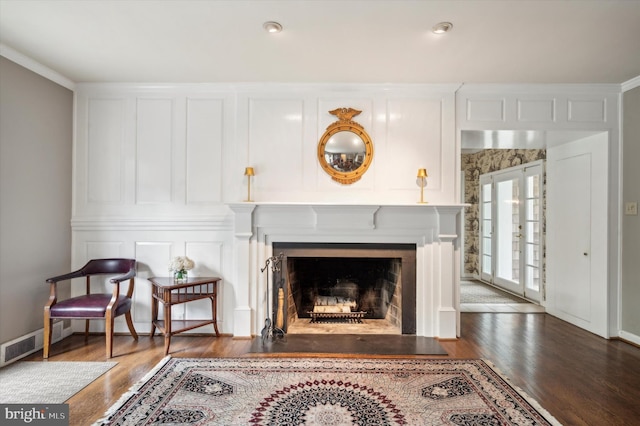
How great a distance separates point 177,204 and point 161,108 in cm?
97

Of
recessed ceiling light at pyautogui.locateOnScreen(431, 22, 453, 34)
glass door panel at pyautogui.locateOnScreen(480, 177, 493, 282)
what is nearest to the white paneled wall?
recessed ceiling light at pyautogui.locateOnScreen(431, 22, 453, 34)

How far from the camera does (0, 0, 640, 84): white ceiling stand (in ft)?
7.59

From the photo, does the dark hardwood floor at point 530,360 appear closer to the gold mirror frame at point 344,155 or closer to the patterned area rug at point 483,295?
the patterned area rug at point 483,295

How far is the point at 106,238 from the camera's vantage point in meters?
3.62

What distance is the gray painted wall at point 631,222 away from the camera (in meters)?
3.42

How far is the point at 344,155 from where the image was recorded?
3559mm

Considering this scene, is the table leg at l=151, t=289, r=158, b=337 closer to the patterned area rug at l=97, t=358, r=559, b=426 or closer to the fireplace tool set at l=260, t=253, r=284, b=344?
the patterned area rug at l=97, t=358, r=559, b=426

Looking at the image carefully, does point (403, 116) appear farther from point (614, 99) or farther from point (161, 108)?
point (161, 108)

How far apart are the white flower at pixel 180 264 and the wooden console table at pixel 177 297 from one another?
0.12 meters

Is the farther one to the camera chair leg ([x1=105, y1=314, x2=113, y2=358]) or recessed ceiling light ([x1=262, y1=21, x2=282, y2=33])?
chair leg ([x1=105, y1=314, x2=113, y2=358])

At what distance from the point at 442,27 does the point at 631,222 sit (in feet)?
8.87

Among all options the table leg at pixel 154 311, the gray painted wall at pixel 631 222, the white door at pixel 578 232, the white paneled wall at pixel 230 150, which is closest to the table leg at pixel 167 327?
the table leg at pixel 154 311

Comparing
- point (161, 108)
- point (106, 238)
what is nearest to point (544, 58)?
point (161, 108)

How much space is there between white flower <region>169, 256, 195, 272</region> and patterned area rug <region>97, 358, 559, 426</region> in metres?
0.77
